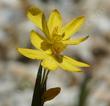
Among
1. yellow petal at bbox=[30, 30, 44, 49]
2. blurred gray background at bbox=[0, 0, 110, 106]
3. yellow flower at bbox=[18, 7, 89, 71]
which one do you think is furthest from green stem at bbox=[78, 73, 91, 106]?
yellow petal at bbox=[30, 30, 44, 49]

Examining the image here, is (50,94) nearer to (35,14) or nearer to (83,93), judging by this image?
(35,14)

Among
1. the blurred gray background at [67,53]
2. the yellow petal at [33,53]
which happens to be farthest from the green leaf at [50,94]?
the blurred gray background at [67,53]

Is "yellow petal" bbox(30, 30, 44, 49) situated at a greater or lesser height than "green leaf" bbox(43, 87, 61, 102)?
greater

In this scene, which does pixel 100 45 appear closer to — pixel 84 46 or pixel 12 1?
pixel 84 46

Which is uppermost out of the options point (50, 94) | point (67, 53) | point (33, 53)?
point (33, 53)

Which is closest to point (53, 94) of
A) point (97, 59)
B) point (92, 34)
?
point (97, 59)

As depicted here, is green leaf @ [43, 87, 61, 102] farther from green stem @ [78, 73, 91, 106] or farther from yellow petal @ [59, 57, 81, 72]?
green stem @ [78, 73, 91, 106]

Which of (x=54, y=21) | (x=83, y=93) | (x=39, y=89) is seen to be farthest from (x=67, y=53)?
(x=39, y=89)
